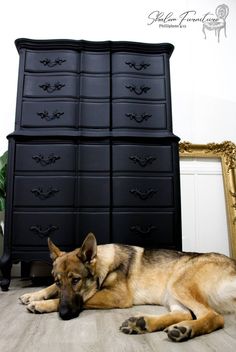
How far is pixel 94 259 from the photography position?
7.21 feet

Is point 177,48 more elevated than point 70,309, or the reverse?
point 177,48

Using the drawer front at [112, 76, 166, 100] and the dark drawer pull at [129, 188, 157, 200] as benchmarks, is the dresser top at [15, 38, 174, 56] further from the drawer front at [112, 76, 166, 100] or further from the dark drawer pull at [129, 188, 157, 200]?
the dark drawer pull at [129, 188, 157, 200]

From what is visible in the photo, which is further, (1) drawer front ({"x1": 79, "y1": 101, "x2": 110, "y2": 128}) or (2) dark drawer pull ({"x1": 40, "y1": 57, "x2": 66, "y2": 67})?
(2) dark drawer pull ({"x1": 40, "y1": 57, "x2": 66, "y2": 67})

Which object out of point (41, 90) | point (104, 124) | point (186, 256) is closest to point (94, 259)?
point (186, 256)

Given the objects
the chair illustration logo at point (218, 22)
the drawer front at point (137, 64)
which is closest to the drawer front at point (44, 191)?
the drawer front at point (137, 64)

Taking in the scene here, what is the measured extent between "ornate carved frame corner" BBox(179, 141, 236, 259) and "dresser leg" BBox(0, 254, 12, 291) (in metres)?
2.41

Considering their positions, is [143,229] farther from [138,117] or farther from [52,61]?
[52,61]

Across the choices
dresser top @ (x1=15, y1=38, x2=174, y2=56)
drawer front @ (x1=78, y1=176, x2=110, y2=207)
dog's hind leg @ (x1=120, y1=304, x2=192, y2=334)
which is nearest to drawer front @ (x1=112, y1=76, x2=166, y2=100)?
dresser top @ (x1=15, y1=38, x2=174, y2=56)

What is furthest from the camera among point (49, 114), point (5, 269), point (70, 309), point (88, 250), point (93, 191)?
point (49, 114)

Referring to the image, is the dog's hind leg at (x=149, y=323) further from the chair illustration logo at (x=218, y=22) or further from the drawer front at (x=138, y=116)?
the chair illustration logo at (x=218, y=22)

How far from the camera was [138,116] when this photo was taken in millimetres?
2951

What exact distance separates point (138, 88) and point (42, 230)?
1652mm

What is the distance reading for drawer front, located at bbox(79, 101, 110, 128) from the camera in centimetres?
291

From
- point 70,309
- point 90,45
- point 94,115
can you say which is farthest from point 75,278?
point 90,45
